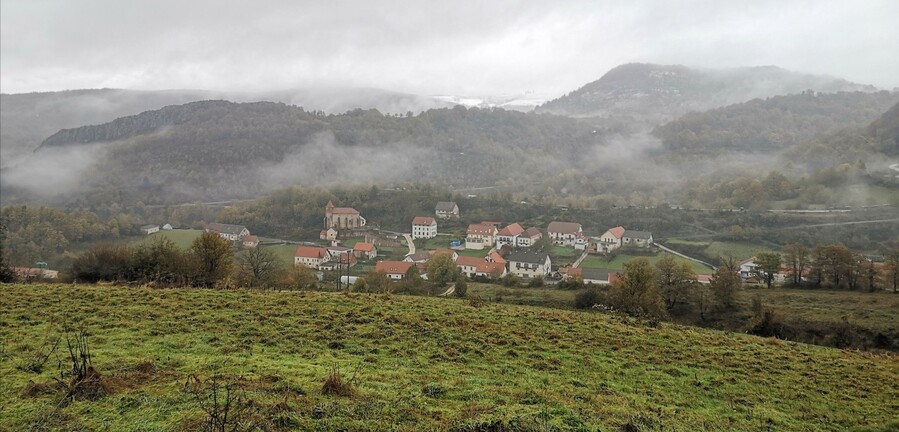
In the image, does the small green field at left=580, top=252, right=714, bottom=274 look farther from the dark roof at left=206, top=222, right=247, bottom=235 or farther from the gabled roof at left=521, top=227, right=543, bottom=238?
the dark roof at left=206, top=222, right=247, bottom=235

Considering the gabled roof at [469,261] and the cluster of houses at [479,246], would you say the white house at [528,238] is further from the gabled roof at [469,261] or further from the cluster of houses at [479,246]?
the gabled roof at [469,261]

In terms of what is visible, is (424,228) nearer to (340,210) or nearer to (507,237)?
(507,237)

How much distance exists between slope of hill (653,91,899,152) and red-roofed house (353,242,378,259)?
124249mm

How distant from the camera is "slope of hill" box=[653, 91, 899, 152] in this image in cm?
15200

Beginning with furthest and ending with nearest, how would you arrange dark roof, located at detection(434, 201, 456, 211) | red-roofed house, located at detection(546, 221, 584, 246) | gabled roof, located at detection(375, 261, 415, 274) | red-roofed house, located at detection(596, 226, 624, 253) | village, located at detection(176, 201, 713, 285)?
dark roof, located at detection(434, 201, 456, 211) < red-roofed house, located at detection(546, 221, 584, 246) < red-roofed house, located at detection(596, 226, 624, 253) < village, located at detection(176, 201, 713, 285) < gabled roof, located at detection(375, 261, 415, 274)

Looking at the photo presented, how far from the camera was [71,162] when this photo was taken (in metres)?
150

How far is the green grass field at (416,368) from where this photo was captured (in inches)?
276

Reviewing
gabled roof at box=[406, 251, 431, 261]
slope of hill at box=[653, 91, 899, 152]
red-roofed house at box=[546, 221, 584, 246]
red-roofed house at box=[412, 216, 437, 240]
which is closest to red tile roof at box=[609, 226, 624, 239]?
red-roofed house at box=[546, 221, 584, 246]

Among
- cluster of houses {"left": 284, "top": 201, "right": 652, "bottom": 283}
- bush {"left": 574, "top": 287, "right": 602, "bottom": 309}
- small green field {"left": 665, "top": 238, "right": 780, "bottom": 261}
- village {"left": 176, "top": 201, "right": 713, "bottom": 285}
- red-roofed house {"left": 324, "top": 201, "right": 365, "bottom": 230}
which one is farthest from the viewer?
red-roofed house {"left": 324, "top": 201, "right": 365, "bottom": 230}

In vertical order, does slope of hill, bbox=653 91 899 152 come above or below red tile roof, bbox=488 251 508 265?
above

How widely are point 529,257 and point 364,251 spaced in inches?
979

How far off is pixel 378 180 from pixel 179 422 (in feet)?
425

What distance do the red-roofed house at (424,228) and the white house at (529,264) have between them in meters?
23.4

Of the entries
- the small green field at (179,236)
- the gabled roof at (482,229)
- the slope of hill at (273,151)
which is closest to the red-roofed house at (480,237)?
the gabled roof at (482,229)
